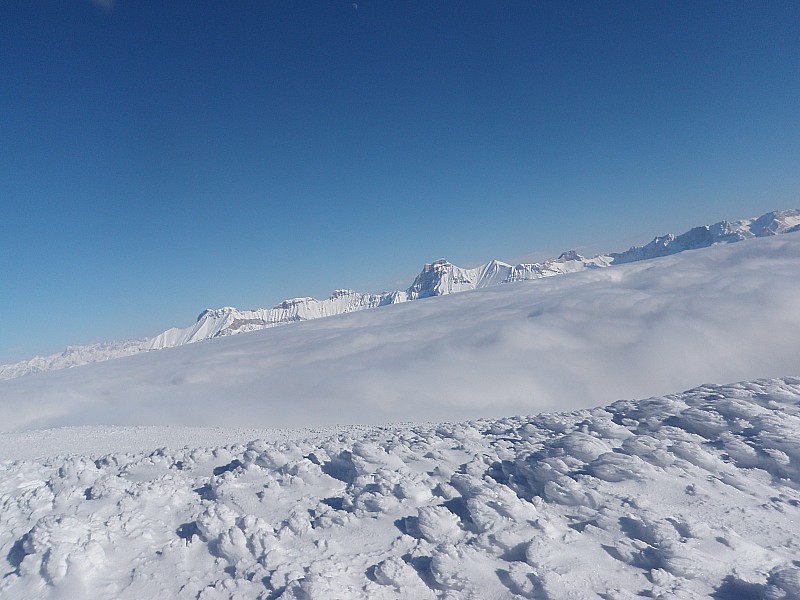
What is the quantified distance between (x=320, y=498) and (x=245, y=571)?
1.69 metres

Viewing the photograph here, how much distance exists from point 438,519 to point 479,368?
555 inches

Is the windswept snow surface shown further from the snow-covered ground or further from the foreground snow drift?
the foreground snow drift

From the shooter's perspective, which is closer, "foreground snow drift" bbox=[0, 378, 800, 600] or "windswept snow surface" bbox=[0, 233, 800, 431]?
"foreground snow drift" bbox=[0, 378, 800, 600]

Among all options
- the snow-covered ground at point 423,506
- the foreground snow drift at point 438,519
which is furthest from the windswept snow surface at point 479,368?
the foreground snow drift at point 438,519

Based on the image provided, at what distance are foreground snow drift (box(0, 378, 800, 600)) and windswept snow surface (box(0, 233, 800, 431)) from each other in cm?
673

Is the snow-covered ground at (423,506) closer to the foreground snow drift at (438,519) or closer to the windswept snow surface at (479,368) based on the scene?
the foreground snow drift at (438,519)

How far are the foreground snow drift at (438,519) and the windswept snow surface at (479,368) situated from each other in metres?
6.73

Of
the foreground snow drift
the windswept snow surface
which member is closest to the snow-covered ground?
the foreground snow drift

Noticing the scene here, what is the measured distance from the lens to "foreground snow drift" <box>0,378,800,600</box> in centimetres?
461

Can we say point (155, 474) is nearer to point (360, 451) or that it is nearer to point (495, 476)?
point (360, 451)

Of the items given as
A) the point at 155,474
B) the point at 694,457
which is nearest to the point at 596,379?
the point at 694,457

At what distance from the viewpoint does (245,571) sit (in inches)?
196

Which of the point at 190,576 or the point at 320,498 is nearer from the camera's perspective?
the point at 190,576

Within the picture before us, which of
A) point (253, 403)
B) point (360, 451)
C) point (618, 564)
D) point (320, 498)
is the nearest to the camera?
point (618, 564)
